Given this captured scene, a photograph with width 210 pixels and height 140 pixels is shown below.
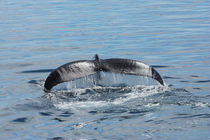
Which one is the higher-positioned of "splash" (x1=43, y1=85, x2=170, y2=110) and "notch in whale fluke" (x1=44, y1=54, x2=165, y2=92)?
"notch in whale fluke" (x1=44, y1=54, x2=165, y2=92)

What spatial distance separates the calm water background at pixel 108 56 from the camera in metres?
8.76

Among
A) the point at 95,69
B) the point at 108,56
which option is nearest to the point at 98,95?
the point at 95,69

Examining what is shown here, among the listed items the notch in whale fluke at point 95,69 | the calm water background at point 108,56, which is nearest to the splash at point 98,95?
the calm water background at point 108,56

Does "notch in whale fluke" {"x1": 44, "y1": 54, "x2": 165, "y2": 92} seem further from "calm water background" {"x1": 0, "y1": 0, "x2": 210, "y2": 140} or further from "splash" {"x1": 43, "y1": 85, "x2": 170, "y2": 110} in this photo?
"calm water background" {"x1": 0, "y1": 0, "x2": 210, "y2": 140}

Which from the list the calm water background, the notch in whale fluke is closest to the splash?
the calm water background

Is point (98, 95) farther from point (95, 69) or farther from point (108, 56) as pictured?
point (108, 56)

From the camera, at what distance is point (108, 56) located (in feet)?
56.0

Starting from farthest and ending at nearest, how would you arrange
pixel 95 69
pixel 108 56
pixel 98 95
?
pixel 108 56
pixel 98 95
pixel 95 69

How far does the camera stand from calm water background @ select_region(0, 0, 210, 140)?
8.76 metres

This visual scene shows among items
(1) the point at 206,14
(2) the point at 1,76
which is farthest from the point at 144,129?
(1) the point at 206,14

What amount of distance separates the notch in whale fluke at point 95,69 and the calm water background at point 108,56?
446 millimetres

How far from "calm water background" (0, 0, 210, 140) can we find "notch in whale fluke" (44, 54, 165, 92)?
45 centimetres

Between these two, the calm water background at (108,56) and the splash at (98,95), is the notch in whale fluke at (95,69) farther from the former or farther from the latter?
the calm water background at (108,56)

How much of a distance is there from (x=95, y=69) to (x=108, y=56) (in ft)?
20.6
